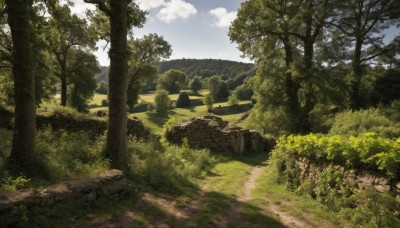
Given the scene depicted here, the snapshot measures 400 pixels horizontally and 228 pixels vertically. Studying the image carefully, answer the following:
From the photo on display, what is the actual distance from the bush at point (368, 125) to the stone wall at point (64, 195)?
41.1ft

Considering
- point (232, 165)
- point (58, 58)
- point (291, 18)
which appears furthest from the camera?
point (58, 58)

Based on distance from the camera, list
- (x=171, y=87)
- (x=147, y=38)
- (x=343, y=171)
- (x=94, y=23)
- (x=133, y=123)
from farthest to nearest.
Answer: (x=171, y=87) → (x=147, y=38) → (x=133, y=123) → (x=94, y=23) → (x=343, y=171)

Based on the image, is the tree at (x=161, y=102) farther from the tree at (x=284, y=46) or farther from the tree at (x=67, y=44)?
the tree at (x=284, y=46)

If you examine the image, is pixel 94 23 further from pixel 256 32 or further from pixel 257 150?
pixel 257 150

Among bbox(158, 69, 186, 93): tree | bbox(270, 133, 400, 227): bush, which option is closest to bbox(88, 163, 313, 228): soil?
bbox(270, 133, 400, 227): bush

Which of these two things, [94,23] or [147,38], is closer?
[94,23]

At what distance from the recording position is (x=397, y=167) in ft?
23.2

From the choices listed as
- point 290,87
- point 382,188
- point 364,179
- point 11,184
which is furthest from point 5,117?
point 290,87

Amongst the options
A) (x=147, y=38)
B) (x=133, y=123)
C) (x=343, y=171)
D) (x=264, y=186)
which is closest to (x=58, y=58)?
(x=147, y=38)

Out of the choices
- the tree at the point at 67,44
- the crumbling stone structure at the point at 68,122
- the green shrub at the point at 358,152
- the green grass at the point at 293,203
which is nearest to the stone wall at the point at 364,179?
the green shrub at the point at 358,152

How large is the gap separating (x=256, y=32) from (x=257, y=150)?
10.2 metres

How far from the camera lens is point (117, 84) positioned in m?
11.2

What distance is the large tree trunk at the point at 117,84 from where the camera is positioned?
36.0 feet

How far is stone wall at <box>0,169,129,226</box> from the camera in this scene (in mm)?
5605
